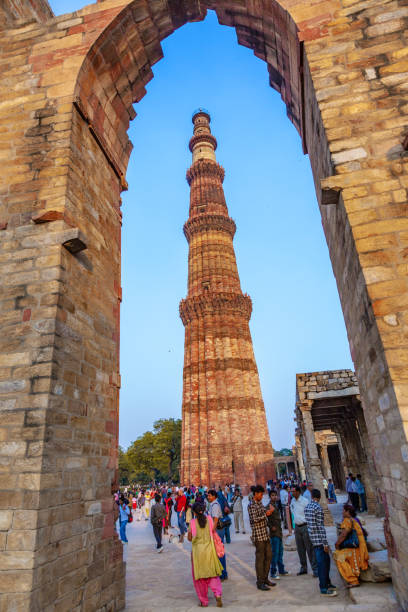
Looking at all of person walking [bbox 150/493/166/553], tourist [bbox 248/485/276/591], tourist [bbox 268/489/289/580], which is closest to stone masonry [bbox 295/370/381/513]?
person walking [bbox 150/493/166/553]

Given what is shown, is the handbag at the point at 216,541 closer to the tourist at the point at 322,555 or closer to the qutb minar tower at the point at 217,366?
the tourist at the point at 322,555

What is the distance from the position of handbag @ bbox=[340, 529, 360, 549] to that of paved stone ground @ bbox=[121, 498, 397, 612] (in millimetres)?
399

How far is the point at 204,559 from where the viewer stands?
4293mm

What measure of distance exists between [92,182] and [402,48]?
4.01 meters

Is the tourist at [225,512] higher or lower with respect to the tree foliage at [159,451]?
lower

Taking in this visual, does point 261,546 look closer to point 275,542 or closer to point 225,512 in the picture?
point 275,542

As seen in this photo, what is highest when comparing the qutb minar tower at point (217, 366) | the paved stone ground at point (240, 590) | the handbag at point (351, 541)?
the qutb minar tower at point (217, 366)

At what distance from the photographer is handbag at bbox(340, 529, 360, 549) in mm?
4262

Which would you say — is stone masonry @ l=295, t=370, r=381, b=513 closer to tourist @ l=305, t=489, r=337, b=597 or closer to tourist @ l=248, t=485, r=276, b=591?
tourist @ l=248, t=485, r=276, b=591

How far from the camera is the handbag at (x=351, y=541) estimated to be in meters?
4.26

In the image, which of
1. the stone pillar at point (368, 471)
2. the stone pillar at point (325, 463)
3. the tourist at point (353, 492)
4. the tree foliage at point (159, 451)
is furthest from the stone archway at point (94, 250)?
the tree foliage at point (159, 451)

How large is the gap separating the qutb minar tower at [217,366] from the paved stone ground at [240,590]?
1243cm

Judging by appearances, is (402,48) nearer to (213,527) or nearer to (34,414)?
(34,414)

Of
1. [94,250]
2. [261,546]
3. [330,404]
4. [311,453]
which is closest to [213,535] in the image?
[261,546]
